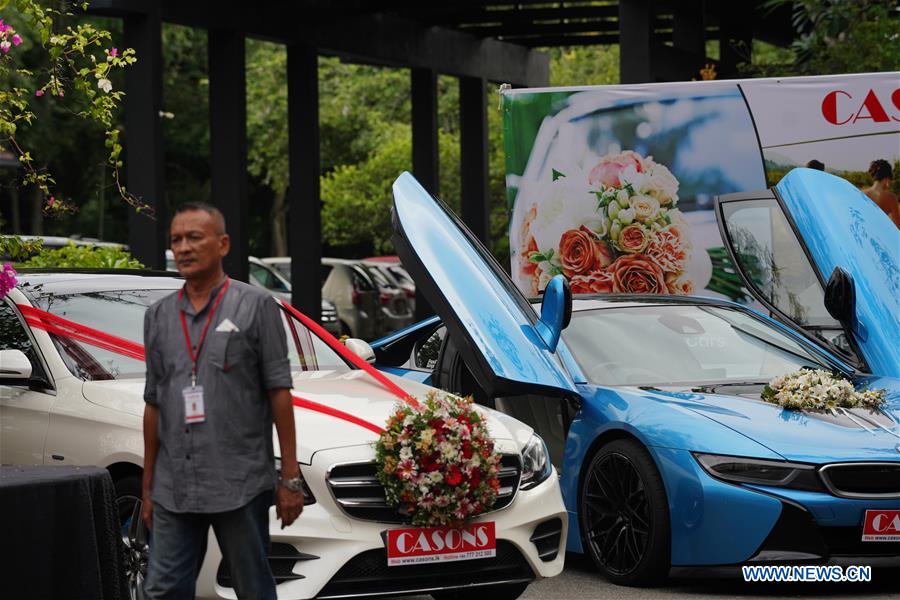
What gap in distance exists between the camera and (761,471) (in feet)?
21.7

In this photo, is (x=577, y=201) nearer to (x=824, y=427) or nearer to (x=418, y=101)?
(x=824, y=427)

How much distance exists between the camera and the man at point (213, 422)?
471 centimetres

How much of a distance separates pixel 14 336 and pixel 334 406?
1.74 meters

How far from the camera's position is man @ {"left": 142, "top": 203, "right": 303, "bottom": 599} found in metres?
4.71

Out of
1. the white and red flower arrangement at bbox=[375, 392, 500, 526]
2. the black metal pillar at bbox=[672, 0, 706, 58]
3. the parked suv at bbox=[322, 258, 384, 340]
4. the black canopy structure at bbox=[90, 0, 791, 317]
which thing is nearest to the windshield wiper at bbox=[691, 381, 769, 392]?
the white and red flower arrangement at bbox=[375, 392, 500, 526]

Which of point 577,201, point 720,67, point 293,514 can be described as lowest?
point 293,514

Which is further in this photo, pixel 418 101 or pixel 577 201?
pixel 418 101

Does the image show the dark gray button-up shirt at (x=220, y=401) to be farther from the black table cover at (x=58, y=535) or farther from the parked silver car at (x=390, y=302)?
the parked silver car at (x=390, y=302)

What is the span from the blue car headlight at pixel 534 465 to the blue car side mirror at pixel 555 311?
1.00 m

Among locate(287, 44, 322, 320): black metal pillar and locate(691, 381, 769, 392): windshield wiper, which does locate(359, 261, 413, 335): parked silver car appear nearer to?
locate(287, 44, 322, 320): black metal pillar

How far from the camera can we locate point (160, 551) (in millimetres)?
4793

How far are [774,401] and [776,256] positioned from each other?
2.65m

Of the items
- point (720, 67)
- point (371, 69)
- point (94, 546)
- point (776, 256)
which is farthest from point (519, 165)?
point (371, 69)

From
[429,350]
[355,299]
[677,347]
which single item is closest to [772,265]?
[677,347]
